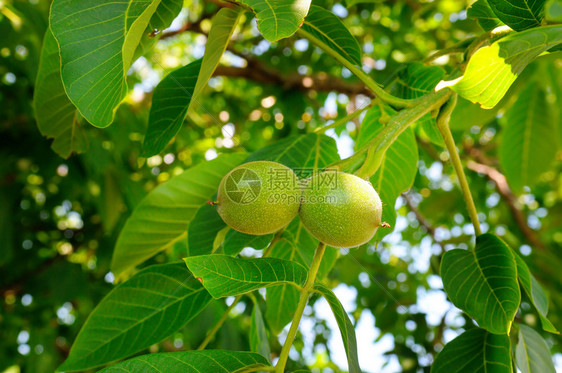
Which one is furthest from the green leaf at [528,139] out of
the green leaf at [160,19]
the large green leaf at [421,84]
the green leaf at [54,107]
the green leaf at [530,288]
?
the green leaf at [54,107]

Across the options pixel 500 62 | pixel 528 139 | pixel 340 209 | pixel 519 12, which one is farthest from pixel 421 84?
pixel 528 139

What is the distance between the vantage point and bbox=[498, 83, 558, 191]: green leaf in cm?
211

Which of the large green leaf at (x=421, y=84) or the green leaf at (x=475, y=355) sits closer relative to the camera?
the green leaf at (x=475, y=355)

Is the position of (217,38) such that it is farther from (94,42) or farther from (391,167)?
(391,167)

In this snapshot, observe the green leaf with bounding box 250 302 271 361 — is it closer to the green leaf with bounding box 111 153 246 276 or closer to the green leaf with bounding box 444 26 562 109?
the green leaf with bounding box 111 153 246 276

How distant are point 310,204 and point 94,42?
18.9 inches

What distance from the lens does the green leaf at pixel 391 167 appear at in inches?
49.7

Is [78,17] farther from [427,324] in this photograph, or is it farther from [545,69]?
[427,324]

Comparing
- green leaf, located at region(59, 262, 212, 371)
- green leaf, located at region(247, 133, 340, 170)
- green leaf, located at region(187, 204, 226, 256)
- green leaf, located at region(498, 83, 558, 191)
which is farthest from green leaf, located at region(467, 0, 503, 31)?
green leaf, located at region(498, 83, 558, 191)

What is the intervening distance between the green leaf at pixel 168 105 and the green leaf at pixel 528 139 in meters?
1.58

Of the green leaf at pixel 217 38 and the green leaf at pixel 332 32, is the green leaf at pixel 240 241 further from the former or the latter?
the green leaf at pixel 332 32

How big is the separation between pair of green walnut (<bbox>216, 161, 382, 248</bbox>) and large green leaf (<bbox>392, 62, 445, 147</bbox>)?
0.48m

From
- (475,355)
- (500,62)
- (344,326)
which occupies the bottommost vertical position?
(475,355)

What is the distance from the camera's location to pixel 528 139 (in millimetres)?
2172
